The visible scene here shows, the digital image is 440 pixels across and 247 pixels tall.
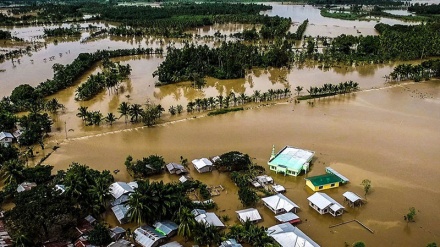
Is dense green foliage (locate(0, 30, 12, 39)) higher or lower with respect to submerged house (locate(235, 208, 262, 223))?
higher

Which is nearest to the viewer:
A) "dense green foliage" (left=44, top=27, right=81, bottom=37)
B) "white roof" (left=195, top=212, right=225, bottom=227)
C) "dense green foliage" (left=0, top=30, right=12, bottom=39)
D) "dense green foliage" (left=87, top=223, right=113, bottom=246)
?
"dense green foliage" (left=87, top=223, right=113, bottom=246)

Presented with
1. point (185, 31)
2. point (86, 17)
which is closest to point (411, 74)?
point (185, 31)

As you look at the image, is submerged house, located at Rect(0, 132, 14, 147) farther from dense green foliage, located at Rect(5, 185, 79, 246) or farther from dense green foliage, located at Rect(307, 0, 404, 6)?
dense green foliage, located at Rect(307, 0, 404, 6)

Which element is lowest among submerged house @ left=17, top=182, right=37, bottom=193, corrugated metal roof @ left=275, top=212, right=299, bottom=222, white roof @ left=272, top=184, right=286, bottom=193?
corrugated metal roof @ left=275, top=212, right=299, bottom=222

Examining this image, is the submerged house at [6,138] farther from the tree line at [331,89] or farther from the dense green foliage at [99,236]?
the tree line at [331,89]

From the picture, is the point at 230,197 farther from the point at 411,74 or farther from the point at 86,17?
the point at 86,17

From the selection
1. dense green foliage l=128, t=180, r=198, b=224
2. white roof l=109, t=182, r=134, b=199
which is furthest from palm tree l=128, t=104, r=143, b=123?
dense green foliage l=128, t=180, r=198, b=224

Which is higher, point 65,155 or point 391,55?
point 391,55

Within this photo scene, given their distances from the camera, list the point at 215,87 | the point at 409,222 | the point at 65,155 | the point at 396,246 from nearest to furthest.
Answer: the point at 396,246, the point at 409,222, the point at 65,155, the point at 215,87
